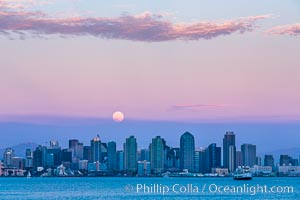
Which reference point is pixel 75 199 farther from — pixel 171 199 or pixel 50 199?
pixel 171 199

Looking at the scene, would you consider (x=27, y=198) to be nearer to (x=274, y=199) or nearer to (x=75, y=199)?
(x=75, y=199)

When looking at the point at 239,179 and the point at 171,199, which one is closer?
the point at 171,199

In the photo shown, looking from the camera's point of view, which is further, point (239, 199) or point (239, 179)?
point (239, 179)

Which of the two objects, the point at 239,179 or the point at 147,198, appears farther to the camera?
the point at 239,179

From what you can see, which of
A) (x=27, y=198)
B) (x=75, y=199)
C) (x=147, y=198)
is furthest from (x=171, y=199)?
(x=27, y=198)

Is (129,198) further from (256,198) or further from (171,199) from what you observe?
(256,198)

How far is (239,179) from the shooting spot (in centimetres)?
19988

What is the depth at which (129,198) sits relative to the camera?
104 meters

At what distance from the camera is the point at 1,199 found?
10100 centimetres

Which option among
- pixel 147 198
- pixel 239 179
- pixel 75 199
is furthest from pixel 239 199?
pixel 239 179

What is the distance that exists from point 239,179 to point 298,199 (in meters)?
95.8

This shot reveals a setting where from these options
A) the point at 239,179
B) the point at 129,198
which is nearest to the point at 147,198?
the point at 129,198

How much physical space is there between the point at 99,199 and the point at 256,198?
20.6m

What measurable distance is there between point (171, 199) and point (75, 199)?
466 inches
